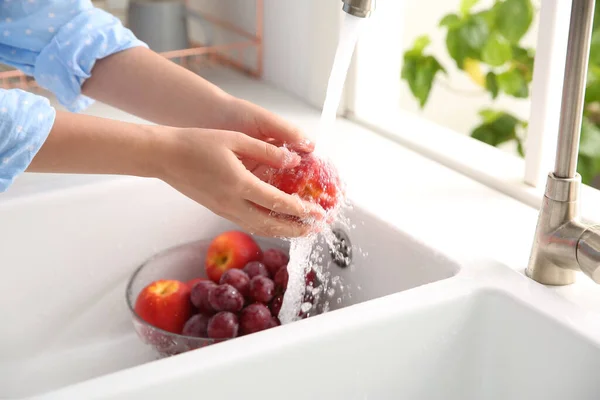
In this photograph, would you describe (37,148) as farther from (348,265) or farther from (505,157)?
(505,157)

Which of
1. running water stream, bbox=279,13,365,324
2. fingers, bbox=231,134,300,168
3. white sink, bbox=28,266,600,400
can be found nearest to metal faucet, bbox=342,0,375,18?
running water stream, bbox=279,13,365,324

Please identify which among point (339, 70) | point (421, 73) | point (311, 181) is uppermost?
point (339, 70)

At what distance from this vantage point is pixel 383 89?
1.24 metres

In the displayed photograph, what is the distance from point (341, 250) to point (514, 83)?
667 millimetres

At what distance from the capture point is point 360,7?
0.62 meters

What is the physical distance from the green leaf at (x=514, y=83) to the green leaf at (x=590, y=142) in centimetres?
17

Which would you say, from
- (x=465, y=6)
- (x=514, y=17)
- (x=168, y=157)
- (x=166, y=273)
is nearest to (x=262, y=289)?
(x=166, y=273)

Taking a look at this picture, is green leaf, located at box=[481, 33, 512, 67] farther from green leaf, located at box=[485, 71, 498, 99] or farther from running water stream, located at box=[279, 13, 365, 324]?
running water stream, located at box=[279, 13, 365, 324]

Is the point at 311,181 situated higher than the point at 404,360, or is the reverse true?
the point at 311,181

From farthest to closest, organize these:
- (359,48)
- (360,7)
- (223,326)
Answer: (359,48), (223,326), (360,7)

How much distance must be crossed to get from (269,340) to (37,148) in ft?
0.83

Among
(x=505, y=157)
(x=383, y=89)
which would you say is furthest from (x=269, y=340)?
(x=383, y=89)

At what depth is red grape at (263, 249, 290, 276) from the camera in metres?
0.94

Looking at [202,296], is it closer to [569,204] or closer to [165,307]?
[165,307]
